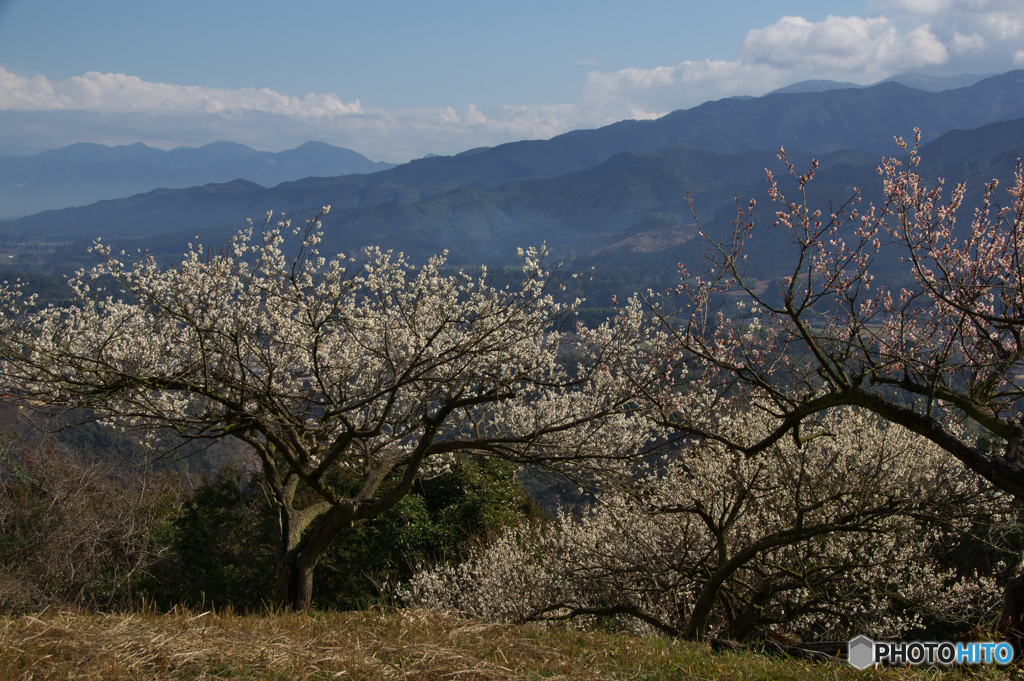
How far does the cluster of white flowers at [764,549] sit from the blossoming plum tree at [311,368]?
1554 millimetres

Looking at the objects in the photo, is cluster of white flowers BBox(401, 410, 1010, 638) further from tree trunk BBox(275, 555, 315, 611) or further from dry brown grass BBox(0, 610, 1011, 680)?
dry brown grass BBox(0, 610, 1011, 680)

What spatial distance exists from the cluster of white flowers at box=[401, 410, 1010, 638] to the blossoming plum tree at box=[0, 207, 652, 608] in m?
1.55

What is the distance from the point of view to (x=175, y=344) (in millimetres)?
8703

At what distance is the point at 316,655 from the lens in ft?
10.3

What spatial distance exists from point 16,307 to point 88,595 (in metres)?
11.1

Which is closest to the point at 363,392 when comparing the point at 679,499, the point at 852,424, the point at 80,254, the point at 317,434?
the point at 317,434

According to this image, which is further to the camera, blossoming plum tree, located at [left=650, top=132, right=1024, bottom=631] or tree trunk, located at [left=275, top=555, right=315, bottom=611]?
tree trunk, located at [left=275, top=555, right=315, bottom=611]

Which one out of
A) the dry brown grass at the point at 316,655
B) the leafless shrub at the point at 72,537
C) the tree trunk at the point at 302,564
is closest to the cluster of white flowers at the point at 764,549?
the tree trunk at the point at 302,564

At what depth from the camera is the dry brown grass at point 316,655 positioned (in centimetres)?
288

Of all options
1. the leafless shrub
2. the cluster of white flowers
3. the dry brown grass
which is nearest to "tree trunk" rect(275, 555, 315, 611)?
the cluster of white flowers

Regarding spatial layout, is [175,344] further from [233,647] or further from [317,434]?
[233,647]

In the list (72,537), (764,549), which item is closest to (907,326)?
(764,549)

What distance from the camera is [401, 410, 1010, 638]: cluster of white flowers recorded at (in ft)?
19.9

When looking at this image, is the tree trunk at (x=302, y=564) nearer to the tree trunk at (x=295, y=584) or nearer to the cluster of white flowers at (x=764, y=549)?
the tree trunk at (x=295, y=584)
